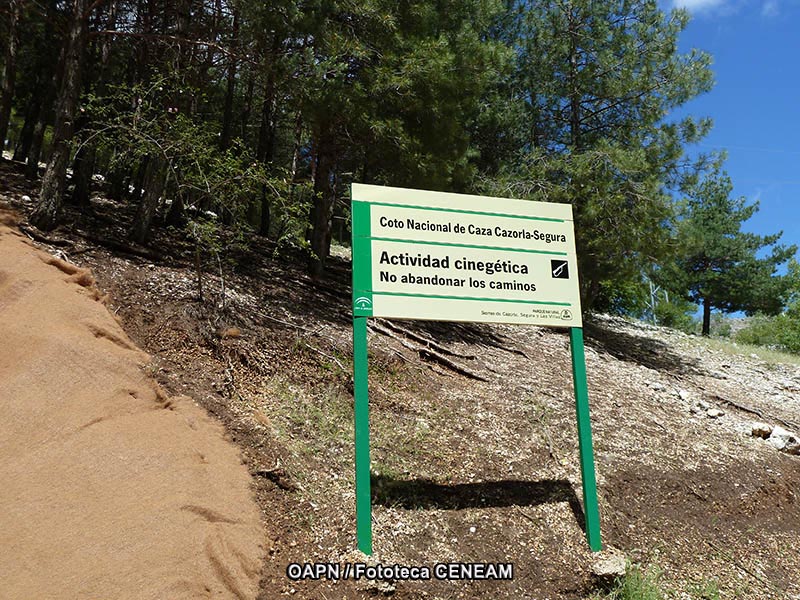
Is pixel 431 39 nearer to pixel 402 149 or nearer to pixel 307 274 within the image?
pixel 402 149

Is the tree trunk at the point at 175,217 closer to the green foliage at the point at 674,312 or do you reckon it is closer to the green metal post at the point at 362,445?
the green metal post at the point at 362,445

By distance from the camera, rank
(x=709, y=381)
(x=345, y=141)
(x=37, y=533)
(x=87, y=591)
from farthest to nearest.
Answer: (x=709, y=381), (x=345, y=141), (x=37, y=533), (x=87, y=591)

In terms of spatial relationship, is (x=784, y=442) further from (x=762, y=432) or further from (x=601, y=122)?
(x=601, y=122)

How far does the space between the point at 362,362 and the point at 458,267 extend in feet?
3.32

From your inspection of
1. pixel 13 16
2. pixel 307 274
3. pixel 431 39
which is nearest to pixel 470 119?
pixel 431 39

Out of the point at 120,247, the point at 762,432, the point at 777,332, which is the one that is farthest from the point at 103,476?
the point at 777,332

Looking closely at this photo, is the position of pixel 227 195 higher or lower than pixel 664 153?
lower

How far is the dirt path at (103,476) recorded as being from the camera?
306 cm

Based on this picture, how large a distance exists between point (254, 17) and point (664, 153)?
9.73 meters

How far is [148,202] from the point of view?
7590mm

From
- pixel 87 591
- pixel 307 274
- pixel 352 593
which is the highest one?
pixel 307 274

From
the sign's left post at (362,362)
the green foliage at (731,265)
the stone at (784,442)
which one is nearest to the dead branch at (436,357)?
the sign's left post at (362,362)

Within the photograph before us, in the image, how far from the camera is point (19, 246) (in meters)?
5.75

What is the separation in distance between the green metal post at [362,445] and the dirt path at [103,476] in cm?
Answer: 65
